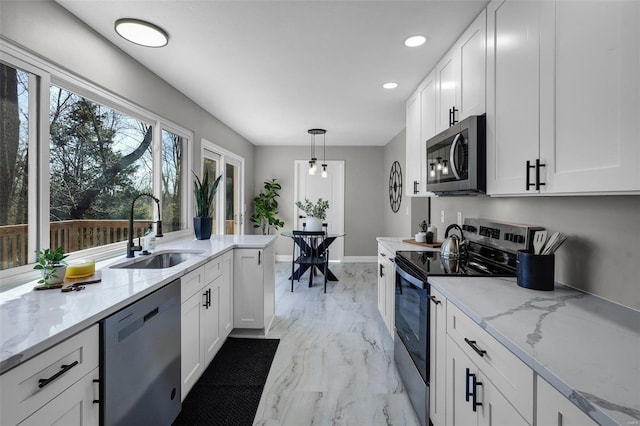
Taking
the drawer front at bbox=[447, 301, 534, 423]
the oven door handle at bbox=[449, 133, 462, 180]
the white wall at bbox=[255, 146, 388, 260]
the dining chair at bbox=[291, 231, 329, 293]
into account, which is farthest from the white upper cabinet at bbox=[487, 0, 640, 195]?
the white wall at bbox=[255, 146, 388, 260]

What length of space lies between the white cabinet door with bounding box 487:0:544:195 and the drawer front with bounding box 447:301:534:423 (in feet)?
2.20

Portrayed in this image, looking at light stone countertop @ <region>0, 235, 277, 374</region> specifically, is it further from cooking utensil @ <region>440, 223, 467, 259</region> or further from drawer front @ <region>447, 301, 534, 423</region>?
cooking utensil @ <region>440, 223, 467, 259</region>

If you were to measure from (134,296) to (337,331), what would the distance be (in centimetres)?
215

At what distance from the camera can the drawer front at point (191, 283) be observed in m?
1.86

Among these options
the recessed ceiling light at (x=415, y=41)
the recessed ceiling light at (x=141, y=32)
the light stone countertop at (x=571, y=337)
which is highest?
the recessed ceiling light at (x=415, y=41)

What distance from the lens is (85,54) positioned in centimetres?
194

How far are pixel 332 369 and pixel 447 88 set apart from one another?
2.32 meters

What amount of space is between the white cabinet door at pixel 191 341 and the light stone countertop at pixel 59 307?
289 mm

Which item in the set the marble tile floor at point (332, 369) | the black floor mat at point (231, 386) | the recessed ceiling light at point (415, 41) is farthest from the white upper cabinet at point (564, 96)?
the black floor mat at point (231, 386)

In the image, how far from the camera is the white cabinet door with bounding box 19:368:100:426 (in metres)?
0.91

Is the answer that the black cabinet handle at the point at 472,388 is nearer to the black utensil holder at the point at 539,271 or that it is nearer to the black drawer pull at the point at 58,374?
the black utensil holder at the point at 539,271

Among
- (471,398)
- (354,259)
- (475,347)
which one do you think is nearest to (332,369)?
(471,398)

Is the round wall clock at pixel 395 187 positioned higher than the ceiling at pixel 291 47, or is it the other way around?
the ceiling at pixel 291 47

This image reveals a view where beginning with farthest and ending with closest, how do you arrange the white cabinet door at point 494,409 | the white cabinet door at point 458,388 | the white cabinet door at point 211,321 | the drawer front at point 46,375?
the white cabinet door at point 211,321 → the white cabinet door at point 458,388 → the white cabinet door at point 494,409 → the drawer front at point 46,375
